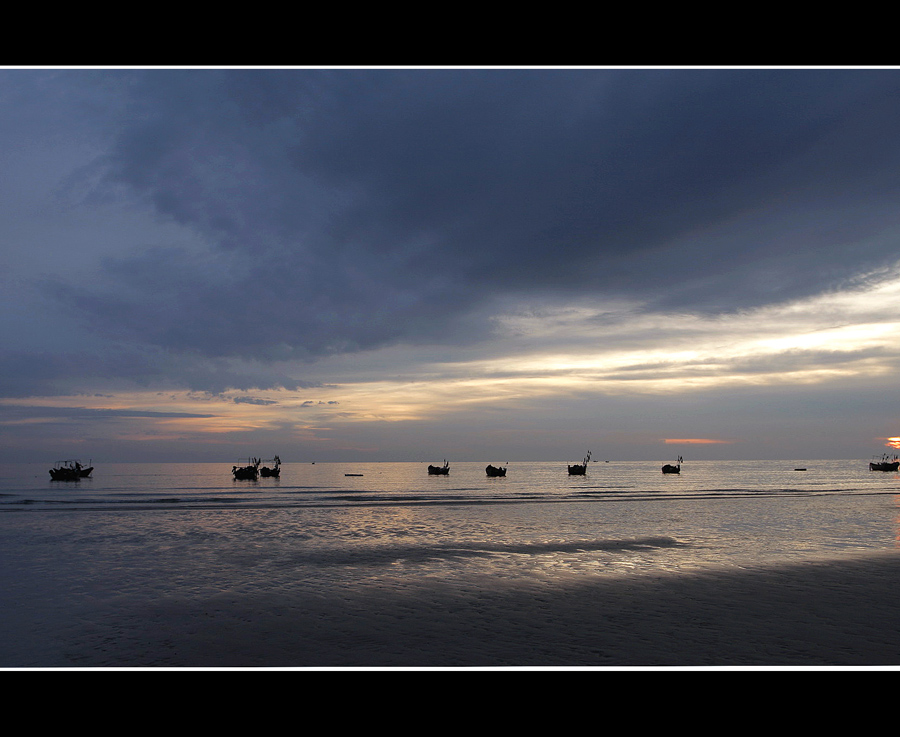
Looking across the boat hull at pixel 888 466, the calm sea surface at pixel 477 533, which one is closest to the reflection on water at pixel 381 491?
the calm sea surface at pixel 477 533

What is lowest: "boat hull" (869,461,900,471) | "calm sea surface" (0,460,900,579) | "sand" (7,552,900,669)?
"boat hull" (869,461,900,471)

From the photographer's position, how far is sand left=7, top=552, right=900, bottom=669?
10.6 m

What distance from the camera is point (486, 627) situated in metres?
12.2

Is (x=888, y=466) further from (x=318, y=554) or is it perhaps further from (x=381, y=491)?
(x=318, y=554)

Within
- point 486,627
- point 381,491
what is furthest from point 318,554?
point 381,491

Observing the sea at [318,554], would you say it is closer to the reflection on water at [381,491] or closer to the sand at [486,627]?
the sand at [486,627]

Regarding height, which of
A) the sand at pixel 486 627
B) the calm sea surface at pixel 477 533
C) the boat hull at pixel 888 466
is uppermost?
the sand at pixel 486 627

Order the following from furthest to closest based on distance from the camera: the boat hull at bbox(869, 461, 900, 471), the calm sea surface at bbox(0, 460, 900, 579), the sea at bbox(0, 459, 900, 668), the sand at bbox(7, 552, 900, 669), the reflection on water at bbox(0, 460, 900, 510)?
1. the boat hull at bbox(869, 461, 900, 471)
2. the reflection on water at bbox(0, 460, 900, 510)
3. the calm sea surface at bbox(0, 460, 900, 579)
4. the sea at bbox(0, 459, 900, 668)
5. the sand at bbox(7, 552, 900, 669)

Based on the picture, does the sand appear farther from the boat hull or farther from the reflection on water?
the boat hull

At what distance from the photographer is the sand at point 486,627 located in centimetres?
1060

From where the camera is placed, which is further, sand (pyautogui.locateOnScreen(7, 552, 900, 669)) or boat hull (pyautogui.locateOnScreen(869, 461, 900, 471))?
boat hull (pyautogui.locateOnScreen(869, 461, 900, 471))

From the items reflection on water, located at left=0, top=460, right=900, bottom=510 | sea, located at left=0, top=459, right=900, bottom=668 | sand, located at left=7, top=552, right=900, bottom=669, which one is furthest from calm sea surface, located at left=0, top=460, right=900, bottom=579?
reflection on water, located at left=0, top=460, right=900, bottom=510

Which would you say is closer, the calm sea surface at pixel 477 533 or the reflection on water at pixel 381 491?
the calm sea surface at pixel 477 533

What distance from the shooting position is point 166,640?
11844 mm
